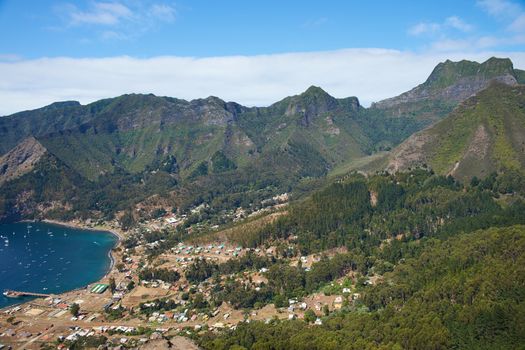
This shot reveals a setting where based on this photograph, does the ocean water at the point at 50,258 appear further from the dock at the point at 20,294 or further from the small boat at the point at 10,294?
the dock at the point at 20,294

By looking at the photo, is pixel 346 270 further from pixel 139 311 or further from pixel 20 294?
pixel 20 294

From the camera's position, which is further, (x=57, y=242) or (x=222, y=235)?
(x=57, y=242)

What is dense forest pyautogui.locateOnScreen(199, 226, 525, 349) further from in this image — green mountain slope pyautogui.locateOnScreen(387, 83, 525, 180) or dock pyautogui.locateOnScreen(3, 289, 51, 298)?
green mountain slope pyautogui.locateOnScreen(387, 83, 525, 180)

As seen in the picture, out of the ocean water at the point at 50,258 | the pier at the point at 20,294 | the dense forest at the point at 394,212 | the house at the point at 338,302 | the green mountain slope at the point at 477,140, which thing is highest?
the green mountain slope at the point at 477,140

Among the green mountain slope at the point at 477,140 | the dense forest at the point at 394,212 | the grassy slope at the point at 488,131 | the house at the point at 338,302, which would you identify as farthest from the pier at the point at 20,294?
the grassy slope at the point at 488,131

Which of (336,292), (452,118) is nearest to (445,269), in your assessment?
(336,292)

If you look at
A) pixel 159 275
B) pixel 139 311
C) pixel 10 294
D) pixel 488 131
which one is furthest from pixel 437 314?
pixel 488 131

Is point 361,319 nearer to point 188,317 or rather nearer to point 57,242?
point 188,317
